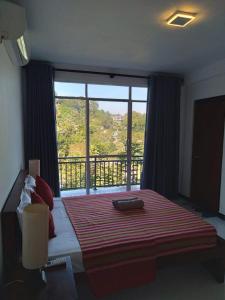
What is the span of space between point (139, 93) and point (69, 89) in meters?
1.43

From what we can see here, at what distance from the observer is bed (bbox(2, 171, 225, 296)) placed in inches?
68.1

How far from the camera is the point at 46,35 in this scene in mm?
2760

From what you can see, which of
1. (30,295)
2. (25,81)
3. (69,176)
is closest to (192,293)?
(30,295)

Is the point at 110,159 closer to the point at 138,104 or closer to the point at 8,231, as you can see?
the point at 138,104

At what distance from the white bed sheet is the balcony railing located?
2.32 m

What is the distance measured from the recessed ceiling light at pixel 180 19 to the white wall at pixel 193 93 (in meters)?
1.66

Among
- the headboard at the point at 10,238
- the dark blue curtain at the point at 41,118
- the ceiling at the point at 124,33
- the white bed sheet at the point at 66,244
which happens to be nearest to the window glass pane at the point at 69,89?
the dark blue curtain at the point at 41,118

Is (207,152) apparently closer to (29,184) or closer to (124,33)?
(124,33)

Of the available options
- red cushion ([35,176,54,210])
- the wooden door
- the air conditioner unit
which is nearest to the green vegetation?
the wooden door

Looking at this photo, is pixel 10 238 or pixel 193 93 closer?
pixel 10 238

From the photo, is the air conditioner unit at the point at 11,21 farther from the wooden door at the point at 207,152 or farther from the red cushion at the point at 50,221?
the wooden door at the point at 207,152

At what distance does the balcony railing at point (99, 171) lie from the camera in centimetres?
472

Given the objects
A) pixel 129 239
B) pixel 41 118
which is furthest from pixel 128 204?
pixel 41 118

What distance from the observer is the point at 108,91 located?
4387 mm
